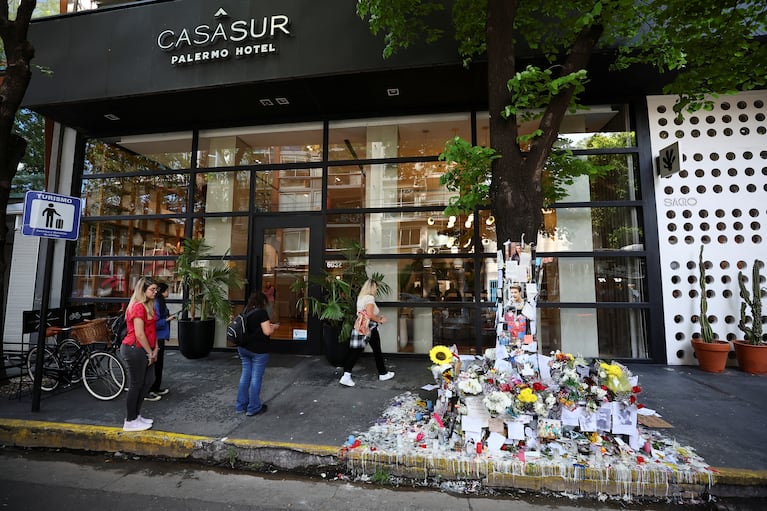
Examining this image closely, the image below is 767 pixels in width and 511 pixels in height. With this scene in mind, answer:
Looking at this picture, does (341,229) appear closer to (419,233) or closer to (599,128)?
(419,233)

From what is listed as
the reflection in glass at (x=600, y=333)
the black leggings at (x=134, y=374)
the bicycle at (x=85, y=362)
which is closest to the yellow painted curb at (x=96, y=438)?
the black leggings at (x=134, y=374)

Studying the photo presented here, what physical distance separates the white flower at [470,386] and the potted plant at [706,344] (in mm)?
5206

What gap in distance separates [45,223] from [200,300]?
323cm

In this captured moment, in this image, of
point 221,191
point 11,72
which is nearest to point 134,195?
point 221,191

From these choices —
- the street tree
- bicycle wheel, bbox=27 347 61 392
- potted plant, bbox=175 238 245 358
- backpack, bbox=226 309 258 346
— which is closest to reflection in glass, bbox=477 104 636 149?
the street tree

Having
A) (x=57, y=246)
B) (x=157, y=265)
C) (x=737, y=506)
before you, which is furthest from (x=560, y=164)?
(x=57, y=246)

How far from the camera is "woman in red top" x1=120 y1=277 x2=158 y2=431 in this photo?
4.14 meters

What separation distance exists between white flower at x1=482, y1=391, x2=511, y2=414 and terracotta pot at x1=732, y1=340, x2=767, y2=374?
5599mm

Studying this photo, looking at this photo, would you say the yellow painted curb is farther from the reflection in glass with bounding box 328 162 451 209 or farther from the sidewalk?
the reflection in glass with bounding box 328 162 451 209

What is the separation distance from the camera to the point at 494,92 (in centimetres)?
445

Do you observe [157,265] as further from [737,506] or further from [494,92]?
[737,506]

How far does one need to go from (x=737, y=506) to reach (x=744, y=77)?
4812 mm

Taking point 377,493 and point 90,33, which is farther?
point 90,33

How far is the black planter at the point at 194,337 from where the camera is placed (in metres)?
7.11
